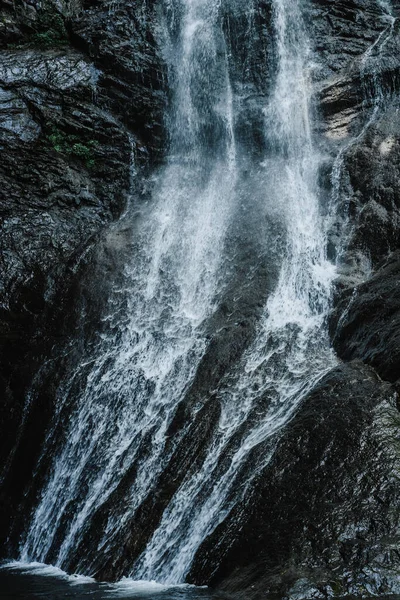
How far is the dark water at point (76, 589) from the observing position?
6.64 m

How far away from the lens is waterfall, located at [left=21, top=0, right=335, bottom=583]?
822 cm

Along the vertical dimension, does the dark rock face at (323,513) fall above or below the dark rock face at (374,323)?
below

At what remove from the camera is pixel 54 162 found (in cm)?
1423

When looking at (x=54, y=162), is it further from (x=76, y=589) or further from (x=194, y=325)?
(x=76, y=589)

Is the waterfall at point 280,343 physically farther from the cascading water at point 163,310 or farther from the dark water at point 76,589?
the cascading water at point 163,310

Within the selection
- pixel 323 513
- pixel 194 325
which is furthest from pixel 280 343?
pixel 323 513

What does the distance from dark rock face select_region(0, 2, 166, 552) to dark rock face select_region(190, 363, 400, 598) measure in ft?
14.4

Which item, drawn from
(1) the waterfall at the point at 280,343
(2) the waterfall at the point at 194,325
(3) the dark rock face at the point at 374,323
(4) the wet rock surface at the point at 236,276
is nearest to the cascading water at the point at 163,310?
(2) the waterfall at the point at 194,325

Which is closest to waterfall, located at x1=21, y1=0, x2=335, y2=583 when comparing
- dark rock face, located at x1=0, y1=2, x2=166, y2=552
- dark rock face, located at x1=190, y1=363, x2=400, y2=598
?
dark rock face, located at x1=190, y1=363, x2=400, y2=598

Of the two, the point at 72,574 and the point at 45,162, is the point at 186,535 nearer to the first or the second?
the point at 72,574

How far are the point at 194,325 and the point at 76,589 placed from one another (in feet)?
16.6

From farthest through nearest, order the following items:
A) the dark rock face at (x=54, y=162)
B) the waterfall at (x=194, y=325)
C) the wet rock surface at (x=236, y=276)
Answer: the dark rock face at (x=54, y=162) < the waterfall at (x=194, y=325) < the wet rock surface at (x=236, y=276)

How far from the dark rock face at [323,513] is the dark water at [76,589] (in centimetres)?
35

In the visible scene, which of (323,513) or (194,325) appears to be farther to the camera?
(194,325)
